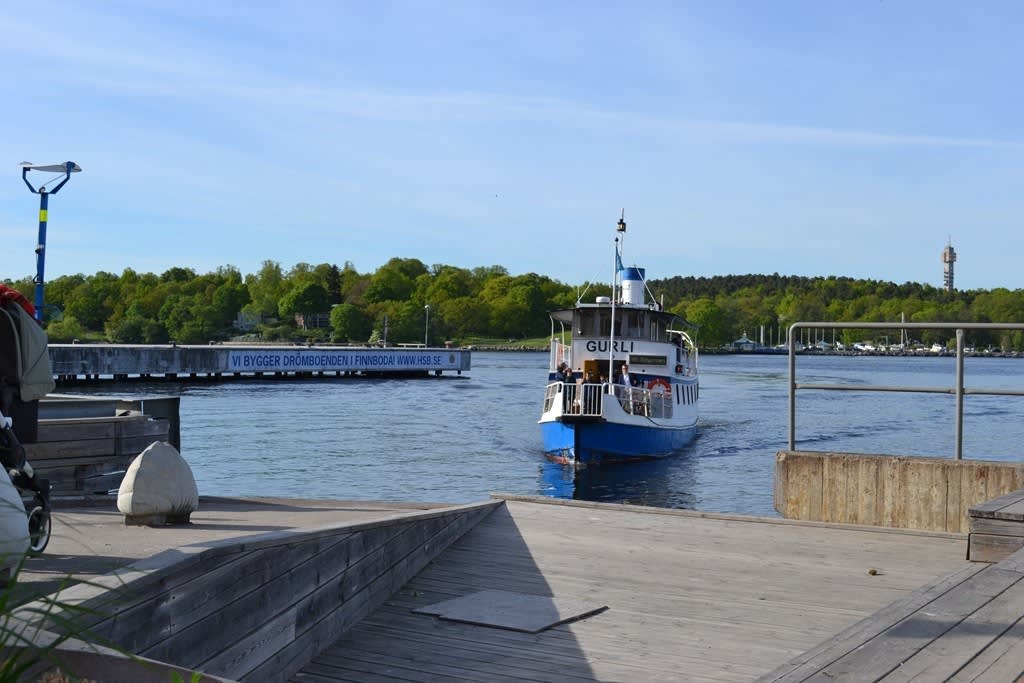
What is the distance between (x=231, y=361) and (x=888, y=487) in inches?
3247

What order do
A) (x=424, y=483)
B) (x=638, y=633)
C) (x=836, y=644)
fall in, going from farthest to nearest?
1. (x=424, y=483)
2. (x=638, y=633)
3. (x=836, y=644)

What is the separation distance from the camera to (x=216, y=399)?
217 feet

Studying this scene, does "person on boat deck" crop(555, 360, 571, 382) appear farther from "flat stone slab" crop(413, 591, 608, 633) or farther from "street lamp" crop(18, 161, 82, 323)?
"flat stone slab" crop(413, 591, 608, 633)

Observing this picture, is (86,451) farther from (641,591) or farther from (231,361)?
(231,361)

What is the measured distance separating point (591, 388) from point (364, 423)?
64.6 ft

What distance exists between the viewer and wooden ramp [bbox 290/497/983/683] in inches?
245

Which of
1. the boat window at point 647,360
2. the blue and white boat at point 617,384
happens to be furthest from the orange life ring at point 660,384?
the boat window at point 647,360

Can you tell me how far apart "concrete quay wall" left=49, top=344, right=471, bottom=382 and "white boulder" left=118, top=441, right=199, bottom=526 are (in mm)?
66529

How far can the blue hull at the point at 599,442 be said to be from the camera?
3384 cm

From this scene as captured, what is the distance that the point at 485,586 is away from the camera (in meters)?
7.88


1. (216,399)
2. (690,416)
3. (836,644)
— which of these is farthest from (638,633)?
(216,399)

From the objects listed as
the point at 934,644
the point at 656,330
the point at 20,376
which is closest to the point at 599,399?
the point at 656,330

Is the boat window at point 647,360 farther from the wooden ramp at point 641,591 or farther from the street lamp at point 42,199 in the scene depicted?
the wooden ramp at point 641,591

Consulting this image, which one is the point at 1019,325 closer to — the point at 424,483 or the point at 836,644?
the point at 836,644
